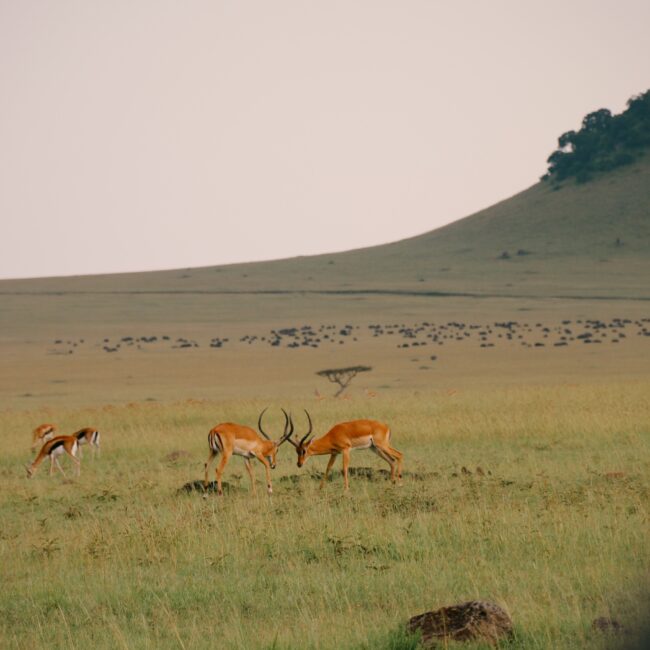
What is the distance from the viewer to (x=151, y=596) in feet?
30.1

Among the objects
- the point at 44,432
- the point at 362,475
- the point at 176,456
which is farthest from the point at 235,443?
the point at 44,432

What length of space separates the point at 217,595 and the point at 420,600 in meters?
1.64

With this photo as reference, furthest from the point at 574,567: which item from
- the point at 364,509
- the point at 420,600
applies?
the point at 364,509

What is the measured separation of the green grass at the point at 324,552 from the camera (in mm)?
8188

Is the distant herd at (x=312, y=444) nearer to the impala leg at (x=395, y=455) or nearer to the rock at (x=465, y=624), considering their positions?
the impala leg at (x=395, y=455)

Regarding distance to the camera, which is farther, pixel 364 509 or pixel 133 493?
pixel 133 493

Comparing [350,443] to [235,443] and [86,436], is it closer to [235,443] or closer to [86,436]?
[235,443]

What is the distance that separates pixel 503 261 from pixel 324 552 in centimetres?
10653

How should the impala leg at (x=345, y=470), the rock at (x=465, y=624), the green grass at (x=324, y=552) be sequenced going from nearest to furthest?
the rock at (x=465, y=624) < the green grass at (x=324, y=552) < the impala leg at (x=345, y=470)

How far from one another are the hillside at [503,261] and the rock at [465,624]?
87.6 m

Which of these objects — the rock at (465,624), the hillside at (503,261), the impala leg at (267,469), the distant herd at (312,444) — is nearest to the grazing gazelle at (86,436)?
the distant herd at (312,444)

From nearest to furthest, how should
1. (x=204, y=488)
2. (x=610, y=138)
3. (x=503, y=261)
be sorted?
(x=204, y=488) < (x=503, y=261) < (x=610, y=138)

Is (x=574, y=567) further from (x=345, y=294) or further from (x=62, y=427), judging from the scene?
(x=345, y=294)

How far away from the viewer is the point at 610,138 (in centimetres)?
13288
